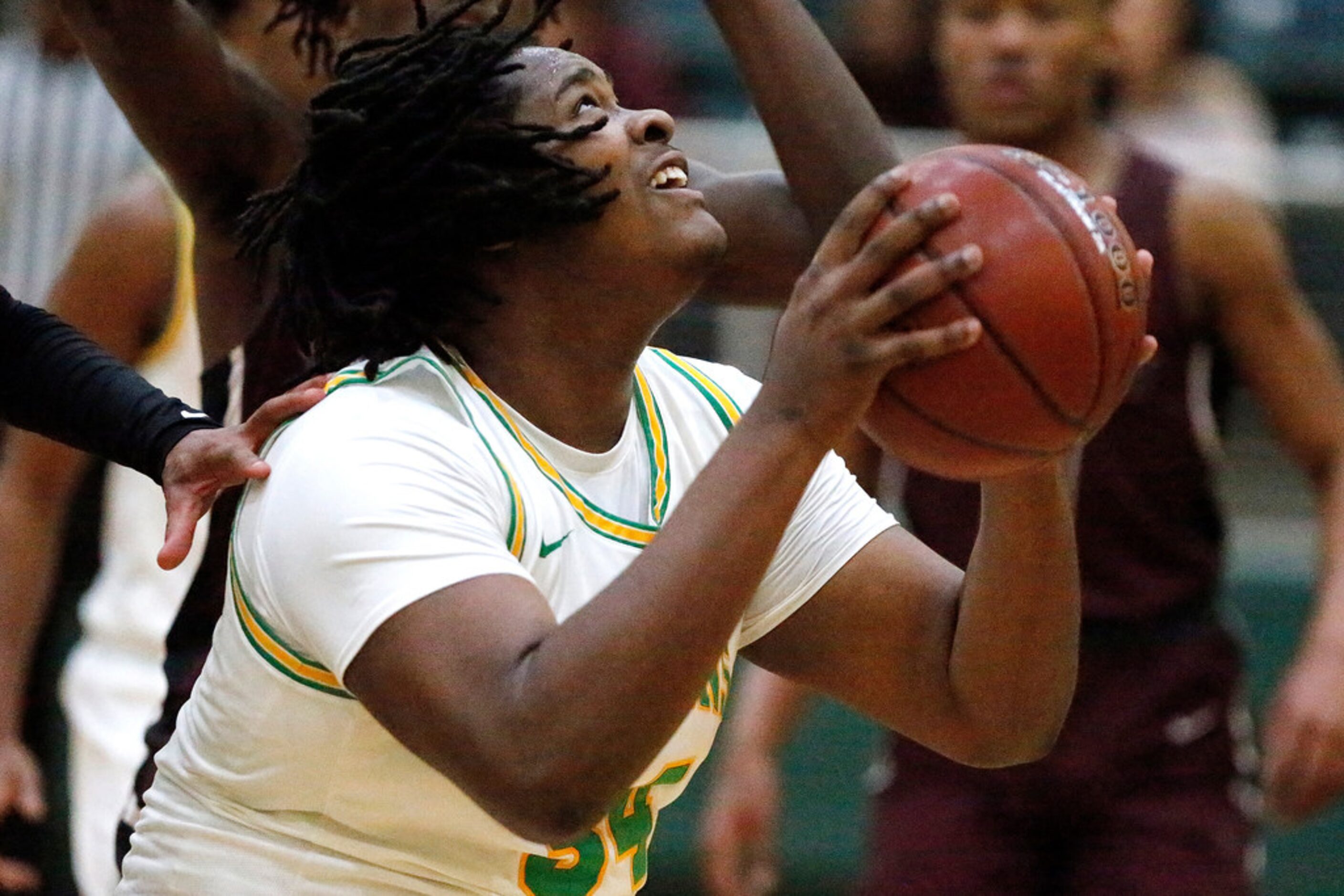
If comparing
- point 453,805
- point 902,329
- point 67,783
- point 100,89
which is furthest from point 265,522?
point 67,783

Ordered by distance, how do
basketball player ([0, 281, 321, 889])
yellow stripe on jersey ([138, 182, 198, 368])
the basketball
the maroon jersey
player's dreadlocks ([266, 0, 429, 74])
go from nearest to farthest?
the basketball, basketball player ([0, 281, 321, 889]), player's dreadlocks ([266, 0, 429, 74]), yellow stripe on jersey ([138, 182, 198, 368]), the maroon jersey

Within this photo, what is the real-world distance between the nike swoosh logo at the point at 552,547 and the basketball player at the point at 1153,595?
178cm

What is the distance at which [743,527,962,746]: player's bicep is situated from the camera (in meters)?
2.86

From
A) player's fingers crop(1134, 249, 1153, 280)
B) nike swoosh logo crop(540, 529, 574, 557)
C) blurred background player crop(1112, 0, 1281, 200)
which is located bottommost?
blurred background player crop(1112, 0, 1281, 200)

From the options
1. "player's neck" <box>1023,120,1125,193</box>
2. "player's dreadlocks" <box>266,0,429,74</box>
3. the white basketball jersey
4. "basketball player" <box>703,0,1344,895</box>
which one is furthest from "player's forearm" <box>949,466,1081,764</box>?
"player's neck" <box>1023,120,1125,193</box>

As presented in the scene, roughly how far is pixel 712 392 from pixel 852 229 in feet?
2.44

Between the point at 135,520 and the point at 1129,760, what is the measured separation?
73.2 inches

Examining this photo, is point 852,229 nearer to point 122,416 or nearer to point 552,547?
point 552,547

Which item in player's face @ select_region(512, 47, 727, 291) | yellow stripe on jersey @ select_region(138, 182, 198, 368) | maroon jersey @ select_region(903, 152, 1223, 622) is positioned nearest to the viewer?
player's face @ select_region(512, 47, 727, 291)

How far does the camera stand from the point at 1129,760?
14.0ft

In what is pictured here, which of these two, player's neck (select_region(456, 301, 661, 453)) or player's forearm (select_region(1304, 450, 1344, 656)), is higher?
player's neck (select_region(456, 301, 661, 453))

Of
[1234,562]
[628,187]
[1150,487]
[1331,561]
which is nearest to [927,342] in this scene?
[628,187]

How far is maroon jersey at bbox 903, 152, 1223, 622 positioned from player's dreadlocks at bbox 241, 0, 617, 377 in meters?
1.83

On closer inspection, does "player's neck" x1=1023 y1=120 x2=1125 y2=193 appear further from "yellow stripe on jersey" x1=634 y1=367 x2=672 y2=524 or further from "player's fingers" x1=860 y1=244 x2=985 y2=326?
"player's fingers" x1=860 y1=244 x2=985 y2=326
